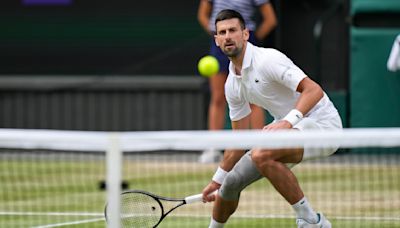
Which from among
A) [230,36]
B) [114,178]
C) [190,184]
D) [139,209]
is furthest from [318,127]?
[190,184]

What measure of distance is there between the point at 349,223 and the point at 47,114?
18.6 ft

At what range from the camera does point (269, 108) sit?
6.73 metres

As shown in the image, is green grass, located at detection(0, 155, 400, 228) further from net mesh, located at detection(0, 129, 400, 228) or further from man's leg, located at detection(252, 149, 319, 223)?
man's leg, located at detection(252, 149, 319, 223)

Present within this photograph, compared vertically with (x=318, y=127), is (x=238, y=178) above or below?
below

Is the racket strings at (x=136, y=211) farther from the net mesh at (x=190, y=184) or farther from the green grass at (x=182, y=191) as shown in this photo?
the green grass at (x=182, y=191)

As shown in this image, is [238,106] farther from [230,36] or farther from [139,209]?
[139,209]

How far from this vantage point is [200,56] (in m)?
→ 12.4

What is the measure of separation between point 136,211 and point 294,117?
97 cm

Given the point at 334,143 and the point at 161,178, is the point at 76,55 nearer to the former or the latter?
the point at 161,178

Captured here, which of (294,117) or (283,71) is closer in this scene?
(294,117)

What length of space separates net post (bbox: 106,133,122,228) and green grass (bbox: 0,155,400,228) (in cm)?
276

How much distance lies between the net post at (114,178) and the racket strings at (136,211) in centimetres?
141

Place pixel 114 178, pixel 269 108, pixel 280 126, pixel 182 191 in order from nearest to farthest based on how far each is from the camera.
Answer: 1. pixel 114 178
2. pixel 280 126
3. pixel 269 108
4. pixel 182 191

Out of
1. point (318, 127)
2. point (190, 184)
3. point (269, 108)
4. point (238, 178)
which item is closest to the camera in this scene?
point (238, 178)
